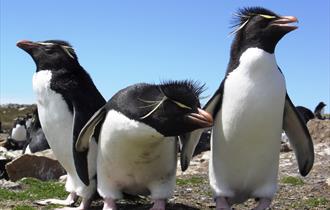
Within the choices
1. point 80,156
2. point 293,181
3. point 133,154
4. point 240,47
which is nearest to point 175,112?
point 133,154

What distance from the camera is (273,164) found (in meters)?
5.14

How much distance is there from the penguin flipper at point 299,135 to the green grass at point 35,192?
3194 mm

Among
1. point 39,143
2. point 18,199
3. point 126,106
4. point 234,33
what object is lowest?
point 39,143

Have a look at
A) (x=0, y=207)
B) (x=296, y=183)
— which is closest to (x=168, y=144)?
(x=0, y=207)

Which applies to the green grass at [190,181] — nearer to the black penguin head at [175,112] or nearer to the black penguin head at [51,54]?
the black penguin head at [51,54]

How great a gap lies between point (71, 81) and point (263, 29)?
85.6 inches

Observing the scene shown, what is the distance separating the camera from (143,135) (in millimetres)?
4793

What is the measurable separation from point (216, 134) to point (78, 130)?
1467mm

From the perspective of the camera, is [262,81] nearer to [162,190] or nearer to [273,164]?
[273,164]

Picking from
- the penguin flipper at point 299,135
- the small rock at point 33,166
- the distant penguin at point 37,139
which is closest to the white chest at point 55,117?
the penguin flipper at point 299,135

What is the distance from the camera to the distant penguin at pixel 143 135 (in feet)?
15.6

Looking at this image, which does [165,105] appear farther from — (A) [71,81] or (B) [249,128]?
(A) [71,81]

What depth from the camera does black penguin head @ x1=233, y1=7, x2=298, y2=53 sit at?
5062 mm

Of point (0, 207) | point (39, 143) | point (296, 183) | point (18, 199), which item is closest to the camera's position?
point (0, 207)
